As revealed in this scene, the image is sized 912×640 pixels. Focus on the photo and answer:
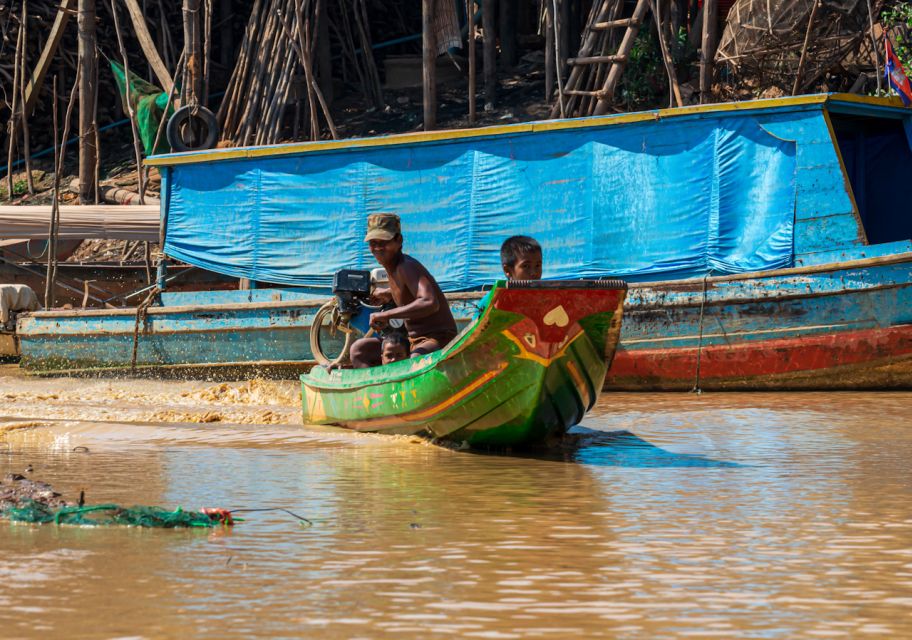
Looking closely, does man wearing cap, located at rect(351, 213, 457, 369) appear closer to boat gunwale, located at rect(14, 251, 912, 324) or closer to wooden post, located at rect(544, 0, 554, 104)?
boat gunwale, located at rect(14, 251, 912, 324)

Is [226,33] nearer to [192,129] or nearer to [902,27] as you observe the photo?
[192,129]

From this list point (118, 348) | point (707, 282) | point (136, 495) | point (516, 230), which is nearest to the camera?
point (136, 495)

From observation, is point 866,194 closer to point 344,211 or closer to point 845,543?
point 344,211

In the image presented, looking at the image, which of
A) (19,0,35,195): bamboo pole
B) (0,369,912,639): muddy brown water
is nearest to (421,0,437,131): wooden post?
(19,0,35,195): bamboo pole

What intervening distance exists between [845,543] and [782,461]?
6.83 feet

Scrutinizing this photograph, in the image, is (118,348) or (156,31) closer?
(118,348)

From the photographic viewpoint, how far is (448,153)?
11.1 meters

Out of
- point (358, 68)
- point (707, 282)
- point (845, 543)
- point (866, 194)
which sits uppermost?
point (358, 68)

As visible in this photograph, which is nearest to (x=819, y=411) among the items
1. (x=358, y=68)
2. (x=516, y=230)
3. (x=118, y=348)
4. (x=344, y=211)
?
(x=516, y=230)

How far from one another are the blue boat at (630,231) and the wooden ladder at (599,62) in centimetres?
231

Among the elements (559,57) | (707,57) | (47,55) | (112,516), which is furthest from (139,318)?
(112,516)

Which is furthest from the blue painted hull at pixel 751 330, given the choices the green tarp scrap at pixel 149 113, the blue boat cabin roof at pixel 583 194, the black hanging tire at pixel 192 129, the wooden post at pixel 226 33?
the wooden post at pixel 226 33

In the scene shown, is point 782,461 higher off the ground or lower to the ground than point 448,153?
lower

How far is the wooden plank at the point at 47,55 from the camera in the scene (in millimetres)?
16578
